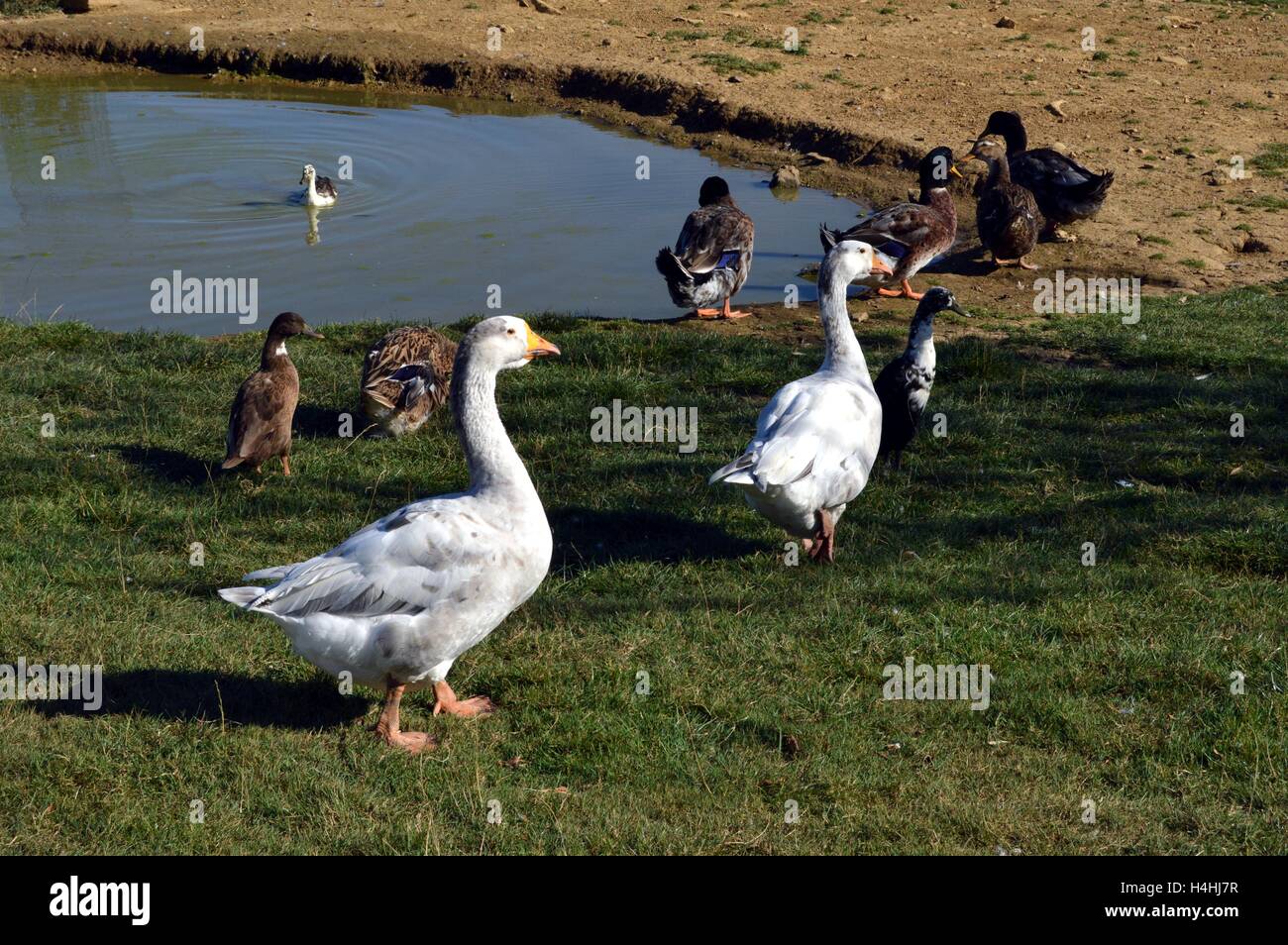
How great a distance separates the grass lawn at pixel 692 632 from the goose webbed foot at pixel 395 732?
9 cm

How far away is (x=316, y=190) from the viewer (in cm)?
1655

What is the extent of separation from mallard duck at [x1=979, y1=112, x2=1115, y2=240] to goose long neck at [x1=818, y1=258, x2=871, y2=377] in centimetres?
736

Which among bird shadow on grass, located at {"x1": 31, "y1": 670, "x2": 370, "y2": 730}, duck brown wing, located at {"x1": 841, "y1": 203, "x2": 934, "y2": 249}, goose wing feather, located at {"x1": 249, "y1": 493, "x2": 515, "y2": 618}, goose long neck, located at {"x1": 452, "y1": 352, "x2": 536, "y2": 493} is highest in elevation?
duck brown wing, located at {"x1": 841, "y1": 203, "x2": 934, "y2": 249}

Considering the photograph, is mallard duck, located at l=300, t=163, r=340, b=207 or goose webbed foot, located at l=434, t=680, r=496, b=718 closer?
goose webbed foot, located at l=434, t=680, r=496, b=718

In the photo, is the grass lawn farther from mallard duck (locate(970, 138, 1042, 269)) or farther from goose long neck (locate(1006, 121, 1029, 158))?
goose long neck (locate(1006, 121, 1029, 158))

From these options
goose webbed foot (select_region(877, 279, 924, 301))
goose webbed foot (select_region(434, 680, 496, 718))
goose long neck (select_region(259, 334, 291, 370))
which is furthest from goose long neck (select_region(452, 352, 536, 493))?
goose webbed foot (select_region(877, 279, 924, 301))

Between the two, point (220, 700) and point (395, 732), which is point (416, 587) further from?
point (220, 700)

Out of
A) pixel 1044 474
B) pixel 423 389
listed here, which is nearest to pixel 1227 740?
pixel 1044 474

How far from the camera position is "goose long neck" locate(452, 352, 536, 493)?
242 inches

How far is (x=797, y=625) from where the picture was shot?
278 inches

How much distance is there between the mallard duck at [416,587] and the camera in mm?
5742

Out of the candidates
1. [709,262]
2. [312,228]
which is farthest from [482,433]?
[312,228]

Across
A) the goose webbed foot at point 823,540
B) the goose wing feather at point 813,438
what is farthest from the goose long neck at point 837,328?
the goose webbed foot at point 823,540

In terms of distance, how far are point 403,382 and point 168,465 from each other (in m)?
1.67
